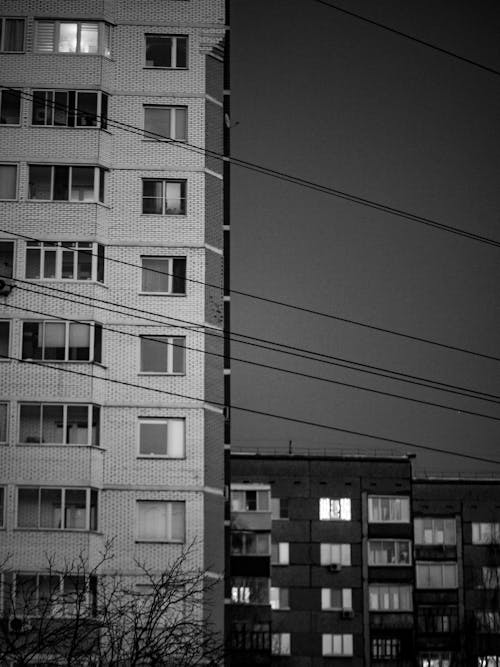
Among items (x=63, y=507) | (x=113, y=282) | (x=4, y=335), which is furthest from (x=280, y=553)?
(x=4, y=335)

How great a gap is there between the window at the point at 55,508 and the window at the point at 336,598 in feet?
147

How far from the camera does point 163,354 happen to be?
2019 inches

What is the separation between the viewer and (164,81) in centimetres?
5356

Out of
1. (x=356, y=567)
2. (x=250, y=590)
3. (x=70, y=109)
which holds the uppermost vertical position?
(x=70, y=109)

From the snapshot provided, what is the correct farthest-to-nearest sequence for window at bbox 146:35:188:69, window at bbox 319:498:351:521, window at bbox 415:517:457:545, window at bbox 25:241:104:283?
window at bbox 415:517:457:545
window at bbox 319:498:351:521
window at bbox 146:35:188:69
window at bbox 25:241:104:283

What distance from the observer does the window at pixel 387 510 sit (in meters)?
93.7

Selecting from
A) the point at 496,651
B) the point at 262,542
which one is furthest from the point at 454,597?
the point at 262,542

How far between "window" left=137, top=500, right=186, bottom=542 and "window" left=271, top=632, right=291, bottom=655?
4139 centimetres

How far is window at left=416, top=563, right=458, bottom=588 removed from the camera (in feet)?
320

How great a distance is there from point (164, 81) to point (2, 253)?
923 centimetres

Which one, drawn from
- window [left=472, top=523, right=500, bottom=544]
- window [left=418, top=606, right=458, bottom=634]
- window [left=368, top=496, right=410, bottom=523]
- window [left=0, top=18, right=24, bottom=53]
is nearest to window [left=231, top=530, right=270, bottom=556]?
window [left=368, top=496, right=410, bottom=523]

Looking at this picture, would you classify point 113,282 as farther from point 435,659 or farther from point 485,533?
point 485,533

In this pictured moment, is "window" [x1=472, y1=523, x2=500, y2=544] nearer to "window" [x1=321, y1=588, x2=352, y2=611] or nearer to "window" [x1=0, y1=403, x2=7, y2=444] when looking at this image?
"window" [x1=321, y1=588, x2=352, y2=611]

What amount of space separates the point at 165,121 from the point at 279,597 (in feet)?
152
